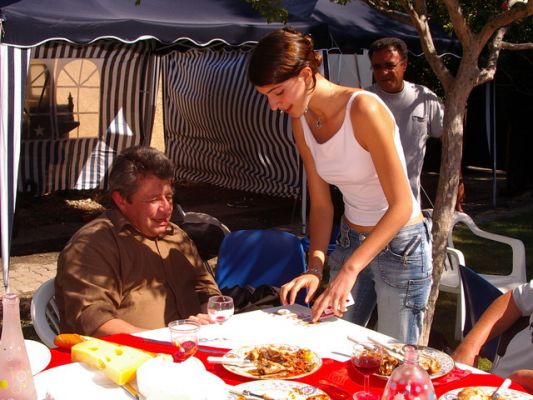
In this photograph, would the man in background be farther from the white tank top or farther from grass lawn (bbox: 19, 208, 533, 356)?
the white tank top

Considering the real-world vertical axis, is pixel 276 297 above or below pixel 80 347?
below

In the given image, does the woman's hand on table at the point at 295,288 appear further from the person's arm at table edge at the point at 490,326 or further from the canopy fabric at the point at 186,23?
the canopy fabric at the point at 186,23

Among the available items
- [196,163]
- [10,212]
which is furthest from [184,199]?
[10,212]

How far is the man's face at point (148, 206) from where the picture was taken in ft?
9.58

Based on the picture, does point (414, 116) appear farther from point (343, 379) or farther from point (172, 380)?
point (172, 380)

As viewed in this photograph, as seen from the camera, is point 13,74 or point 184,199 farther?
point 184,199

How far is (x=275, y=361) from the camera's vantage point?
2141mm

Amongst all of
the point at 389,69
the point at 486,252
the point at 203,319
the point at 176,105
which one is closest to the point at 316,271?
the point at 203,319

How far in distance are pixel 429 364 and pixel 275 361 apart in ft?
1.53

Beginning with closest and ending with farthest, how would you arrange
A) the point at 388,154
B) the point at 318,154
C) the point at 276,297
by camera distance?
1. the point at 388,154
2. the point at 318,154
3. the point at 276,297

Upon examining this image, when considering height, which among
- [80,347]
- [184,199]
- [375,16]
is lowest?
[184,199]

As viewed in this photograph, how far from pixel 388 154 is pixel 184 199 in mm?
7791

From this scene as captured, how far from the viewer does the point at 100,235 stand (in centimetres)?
283

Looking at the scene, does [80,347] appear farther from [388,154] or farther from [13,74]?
[13,74]
